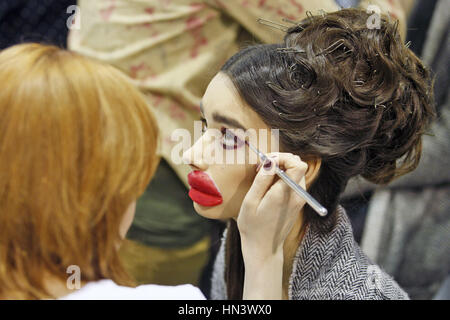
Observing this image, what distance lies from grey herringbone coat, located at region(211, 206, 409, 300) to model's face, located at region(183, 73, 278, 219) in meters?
0.17

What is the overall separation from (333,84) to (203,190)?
24 cm

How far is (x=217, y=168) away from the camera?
698 millimetres

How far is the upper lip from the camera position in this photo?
2.30 ft

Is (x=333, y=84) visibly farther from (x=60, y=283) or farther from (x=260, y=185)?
(x=60, y=283)

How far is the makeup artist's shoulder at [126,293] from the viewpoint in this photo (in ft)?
1.94

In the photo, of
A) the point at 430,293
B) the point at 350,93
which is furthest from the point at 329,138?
the point at 430,293

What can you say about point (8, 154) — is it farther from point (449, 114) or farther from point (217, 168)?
point (449, 114)

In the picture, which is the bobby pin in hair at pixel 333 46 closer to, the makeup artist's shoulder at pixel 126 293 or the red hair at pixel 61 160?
the red hair at pixel 61 160

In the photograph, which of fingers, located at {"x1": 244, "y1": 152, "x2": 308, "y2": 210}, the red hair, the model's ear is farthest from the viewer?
the model's ear

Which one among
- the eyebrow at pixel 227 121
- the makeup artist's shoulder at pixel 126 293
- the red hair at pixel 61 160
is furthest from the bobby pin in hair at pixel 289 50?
the makeup artist's shoulder at pixel 126 293

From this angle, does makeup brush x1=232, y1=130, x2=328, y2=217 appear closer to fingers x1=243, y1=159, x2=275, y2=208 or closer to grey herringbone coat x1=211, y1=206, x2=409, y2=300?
fingers x1=243, y1=159, x2=275, y2=208

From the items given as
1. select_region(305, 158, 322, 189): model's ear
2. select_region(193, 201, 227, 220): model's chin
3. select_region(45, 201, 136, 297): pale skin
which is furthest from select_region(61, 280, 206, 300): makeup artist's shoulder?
select_region(305, 158, 322, 189): model's ear

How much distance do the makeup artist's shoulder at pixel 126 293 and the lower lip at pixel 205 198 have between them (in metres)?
0.13

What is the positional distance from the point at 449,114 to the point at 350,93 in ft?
1.24
